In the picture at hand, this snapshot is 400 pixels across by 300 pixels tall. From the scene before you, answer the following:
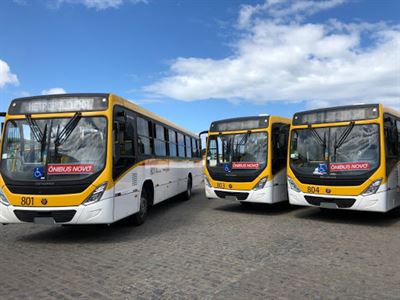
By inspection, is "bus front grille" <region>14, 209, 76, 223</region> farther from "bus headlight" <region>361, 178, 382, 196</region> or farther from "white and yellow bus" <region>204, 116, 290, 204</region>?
"bus headlight" <region>361, 178, 382, 196</region>

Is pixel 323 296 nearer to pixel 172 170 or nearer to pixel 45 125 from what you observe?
pixel 45 125

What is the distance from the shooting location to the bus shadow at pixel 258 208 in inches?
449


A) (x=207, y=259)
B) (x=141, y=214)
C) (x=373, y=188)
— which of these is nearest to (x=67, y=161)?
(x=141, y=214)

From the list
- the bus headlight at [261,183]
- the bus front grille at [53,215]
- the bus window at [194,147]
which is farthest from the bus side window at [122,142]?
the bus window at [194,147]

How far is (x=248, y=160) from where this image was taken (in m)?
10.9

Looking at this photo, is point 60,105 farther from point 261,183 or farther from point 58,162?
point 261,183

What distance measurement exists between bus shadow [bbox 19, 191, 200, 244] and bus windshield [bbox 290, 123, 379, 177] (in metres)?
3.42

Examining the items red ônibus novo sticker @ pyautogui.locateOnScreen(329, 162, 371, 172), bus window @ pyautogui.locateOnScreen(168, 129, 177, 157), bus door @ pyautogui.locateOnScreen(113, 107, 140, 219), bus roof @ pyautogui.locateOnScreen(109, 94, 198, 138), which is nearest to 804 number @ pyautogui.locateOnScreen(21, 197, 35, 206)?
bus door @ pyautogui.locateOnScreen(113, 107, 140, 219)

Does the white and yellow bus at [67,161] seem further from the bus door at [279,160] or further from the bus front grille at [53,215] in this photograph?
the bus door at [279,160]

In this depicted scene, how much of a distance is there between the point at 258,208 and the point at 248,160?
2.12 meters

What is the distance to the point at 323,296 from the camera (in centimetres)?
457

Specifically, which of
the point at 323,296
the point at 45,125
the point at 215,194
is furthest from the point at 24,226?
the point at 323,296

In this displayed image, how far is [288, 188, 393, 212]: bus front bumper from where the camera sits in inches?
341

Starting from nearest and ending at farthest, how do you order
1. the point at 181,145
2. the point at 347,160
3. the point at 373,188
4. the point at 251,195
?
1. the point at 373,188
2. the point at 347,160
3. the point at 251,195
4. the point at 181,145
